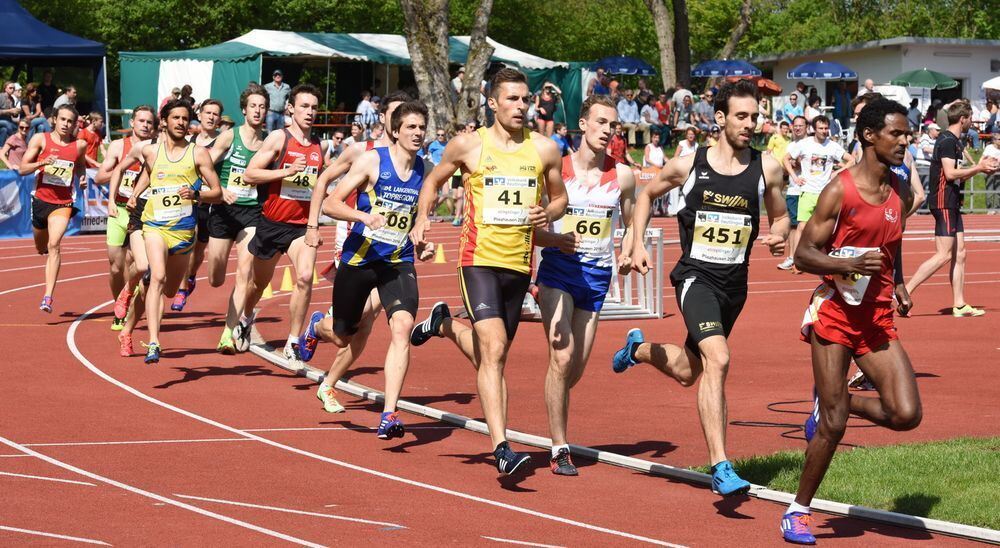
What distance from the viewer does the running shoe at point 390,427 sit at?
9125 mm

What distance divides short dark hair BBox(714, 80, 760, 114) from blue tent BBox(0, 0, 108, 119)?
27376mm

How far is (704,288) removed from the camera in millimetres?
8086

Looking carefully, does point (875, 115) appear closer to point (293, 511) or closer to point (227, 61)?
point (293, 511)

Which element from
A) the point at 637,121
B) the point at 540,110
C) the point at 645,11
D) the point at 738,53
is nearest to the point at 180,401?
the point at 540,110

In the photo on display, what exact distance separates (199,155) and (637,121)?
27504 millimetres

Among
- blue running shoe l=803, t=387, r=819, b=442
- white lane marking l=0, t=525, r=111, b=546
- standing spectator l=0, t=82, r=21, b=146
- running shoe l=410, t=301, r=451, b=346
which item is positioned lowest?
white lane marking l=0, t=525, r=111, b=546

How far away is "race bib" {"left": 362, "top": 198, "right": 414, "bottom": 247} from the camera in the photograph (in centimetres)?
973

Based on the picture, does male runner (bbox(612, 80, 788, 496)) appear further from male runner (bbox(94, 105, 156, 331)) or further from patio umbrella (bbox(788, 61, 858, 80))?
patio umbrella (bbox(788, 61, 858, 80))

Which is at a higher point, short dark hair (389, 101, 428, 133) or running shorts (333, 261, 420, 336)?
short dark hair (389, 101, 428, 133)

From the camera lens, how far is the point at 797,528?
677 centimetres

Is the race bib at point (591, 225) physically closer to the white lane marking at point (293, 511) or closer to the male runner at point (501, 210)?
the male runner at point (501, 210)

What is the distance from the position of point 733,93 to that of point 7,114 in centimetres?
2485

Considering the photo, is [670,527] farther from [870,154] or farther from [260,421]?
[260,421]

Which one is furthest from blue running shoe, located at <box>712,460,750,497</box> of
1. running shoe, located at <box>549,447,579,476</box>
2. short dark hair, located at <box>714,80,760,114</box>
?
short dark hair, located at <box>714,80,760,114</box>
